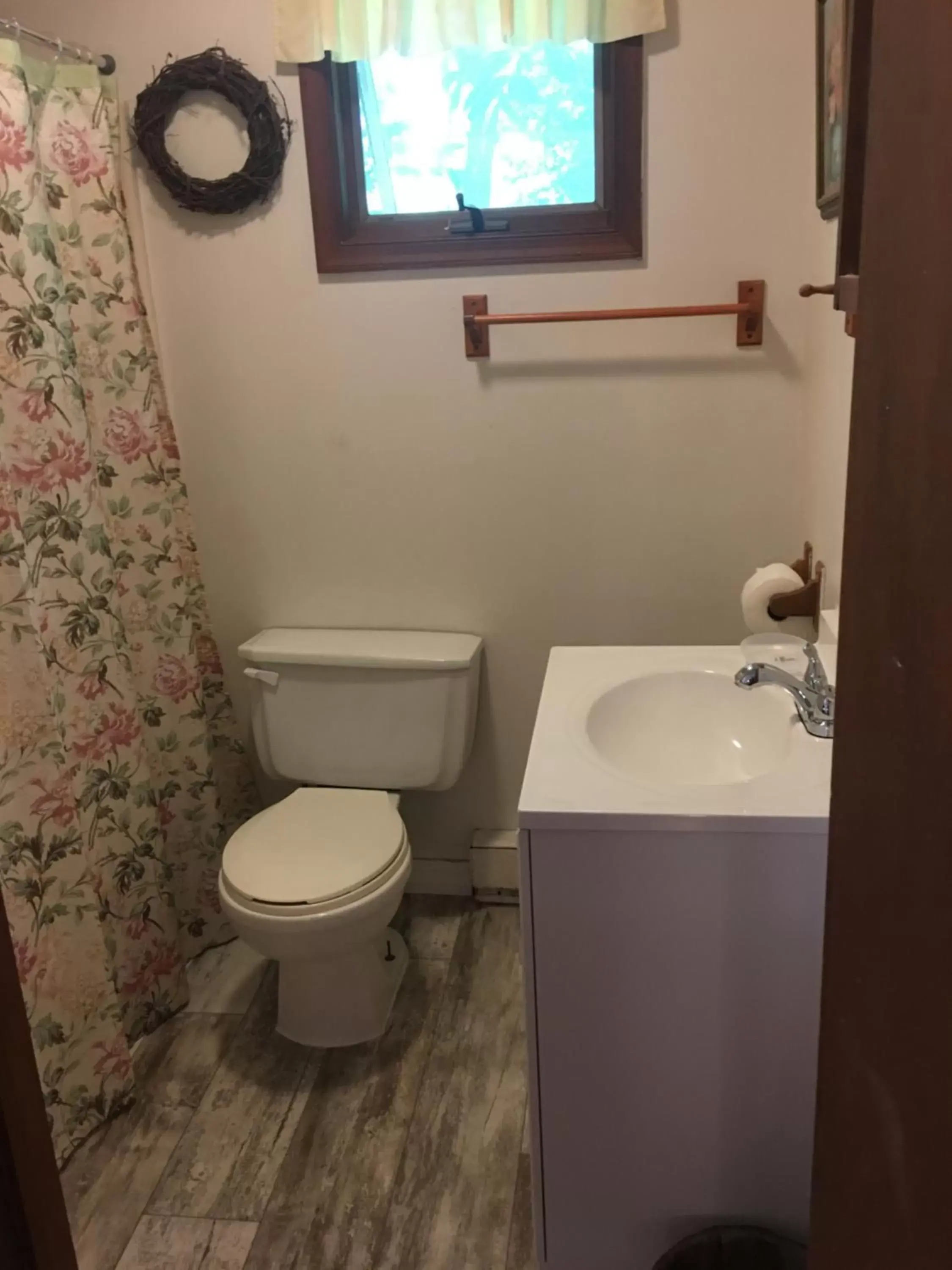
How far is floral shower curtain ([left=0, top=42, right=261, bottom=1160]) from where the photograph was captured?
1686 mm

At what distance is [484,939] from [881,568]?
189 cm

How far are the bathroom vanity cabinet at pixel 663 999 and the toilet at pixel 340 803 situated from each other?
0.59 meters

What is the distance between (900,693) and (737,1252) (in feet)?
3.55

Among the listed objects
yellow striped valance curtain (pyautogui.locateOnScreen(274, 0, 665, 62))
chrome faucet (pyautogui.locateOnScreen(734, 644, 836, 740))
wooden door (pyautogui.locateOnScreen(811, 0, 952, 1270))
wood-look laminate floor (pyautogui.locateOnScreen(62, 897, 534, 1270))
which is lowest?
wood-look laminate floor (pyautogui.locateOnScreen(62, 897, 534, 1270))

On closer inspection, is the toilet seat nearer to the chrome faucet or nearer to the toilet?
the toilet

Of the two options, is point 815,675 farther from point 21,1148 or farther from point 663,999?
point 21,1148

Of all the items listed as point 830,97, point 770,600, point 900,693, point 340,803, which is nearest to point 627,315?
point 830,97

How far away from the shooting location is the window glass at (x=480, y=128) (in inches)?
78.8

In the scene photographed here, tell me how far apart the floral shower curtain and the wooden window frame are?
15.9 inches

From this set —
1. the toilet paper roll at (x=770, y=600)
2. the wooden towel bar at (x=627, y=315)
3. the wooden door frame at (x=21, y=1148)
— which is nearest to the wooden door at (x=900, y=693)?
the wooden door frame at (x=21, y=1148)

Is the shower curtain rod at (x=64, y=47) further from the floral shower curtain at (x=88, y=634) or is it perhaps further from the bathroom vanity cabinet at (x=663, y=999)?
the bathroom vanity cabinet at (x=663, y=999)

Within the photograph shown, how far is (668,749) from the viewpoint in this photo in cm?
168

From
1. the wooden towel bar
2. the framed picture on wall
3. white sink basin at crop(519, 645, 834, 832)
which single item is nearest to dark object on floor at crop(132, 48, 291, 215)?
the wooden towel bar

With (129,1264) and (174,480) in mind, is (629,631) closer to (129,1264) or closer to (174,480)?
(174,480)
